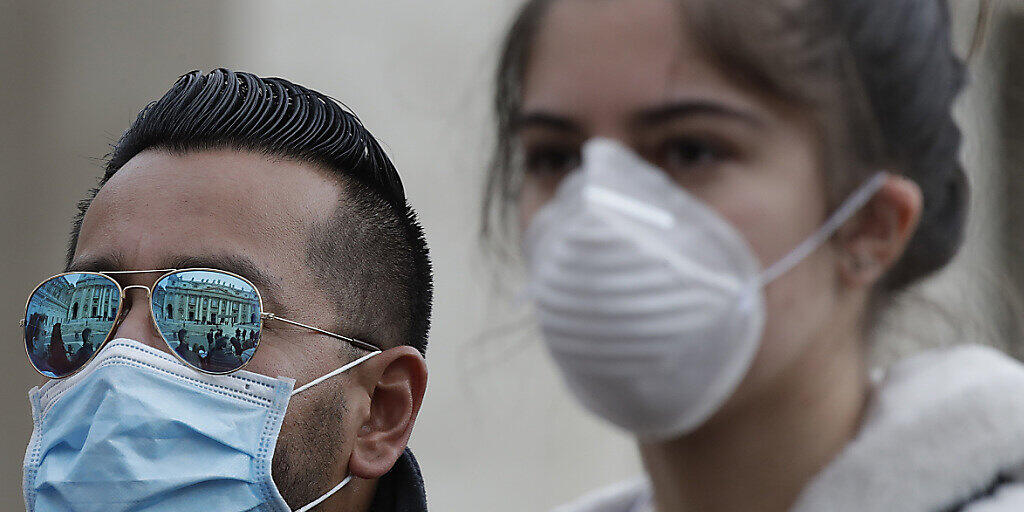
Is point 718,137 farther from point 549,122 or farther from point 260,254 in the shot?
point 260,254

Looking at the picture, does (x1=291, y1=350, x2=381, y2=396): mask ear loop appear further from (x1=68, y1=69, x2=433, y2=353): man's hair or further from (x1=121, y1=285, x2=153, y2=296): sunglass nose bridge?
(x1=121, y1=285, x2=153, y2=296): sunglass nose bridge

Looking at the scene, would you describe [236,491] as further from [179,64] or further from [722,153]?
[179,64]

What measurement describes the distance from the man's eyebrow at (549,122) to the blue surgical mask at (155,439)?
1080 mm

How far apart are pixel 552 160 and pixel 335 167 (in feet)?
4.06

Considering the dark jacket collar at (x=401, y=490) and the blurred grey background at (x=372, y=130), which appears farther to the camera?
the blurred grey background at (x=372, y=130)

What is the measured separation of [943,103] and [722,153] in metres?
0.42

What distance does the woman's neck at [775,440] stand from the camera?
78.5 inches

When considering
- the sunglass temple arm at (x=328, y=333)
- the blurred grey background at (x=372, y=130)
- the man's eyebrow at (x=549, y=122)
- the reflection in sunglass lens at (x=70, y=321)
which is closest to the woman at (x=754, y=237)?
the man's eyebrow at (x=549, y=122)

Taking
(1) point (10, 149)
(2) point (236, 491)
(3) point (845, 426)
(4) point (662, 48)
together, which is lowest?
(1) point (10, 149)

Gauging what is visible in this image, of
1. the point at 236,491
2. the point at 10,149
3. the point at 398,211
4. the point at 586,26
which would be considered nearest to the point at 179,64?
the point at 10,149

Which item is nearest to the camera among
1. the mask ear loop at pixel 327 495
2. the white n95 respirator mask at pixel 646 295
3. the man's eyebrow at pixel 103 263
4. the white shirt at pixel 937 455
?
the white n95 respirator mask at pixel 646 295

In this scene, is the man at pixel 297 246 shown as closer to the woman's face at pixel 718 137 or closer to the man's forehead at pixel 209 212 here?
the man's forehead at pixel 209 212

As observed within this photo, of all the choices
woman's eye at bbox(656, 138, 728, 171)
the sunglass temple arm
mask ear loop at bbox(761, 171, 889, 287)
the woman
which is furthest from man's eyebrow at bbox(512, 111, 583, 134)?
the sunglass temple arm

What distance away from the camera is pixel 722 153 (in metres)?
1.91
